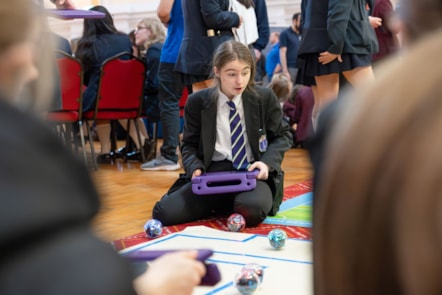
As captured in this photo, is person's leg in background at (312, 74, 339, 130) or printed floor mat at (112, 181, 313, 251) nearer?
printed floor mat at (112, 181, 313, 251)

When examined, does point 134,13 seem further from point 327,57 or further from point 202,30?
point 327,57

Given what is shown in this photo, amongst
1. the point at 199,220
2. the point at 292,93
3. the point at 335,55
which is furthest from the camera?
the point at 292,93

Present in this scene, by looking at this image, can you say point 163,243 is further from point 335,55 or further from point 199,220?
point 335,55

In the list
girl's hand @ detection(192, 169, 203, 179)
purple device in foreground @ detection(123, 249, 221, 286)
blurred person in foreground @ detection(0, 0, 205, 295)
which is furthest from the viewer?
girl's hand @ detection(192, 169, 203, 179)

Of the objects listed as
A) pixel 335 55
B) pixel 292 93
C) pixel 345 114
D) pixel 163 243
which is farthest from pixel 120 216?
pixel 292 93

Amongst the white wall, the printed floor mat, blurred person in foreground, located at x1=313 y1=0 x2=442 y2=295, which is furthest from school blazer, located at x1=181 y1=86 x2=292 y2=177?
the white wall

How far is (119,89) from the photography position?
516cm

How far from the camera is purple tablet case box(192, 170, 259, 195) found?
311 centimetres

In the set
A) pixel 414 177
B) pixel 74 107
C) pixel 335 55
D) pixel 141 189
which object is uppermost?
pixel 414 177

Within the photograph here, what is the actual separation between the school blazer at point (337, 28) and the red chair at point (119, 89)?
181cm

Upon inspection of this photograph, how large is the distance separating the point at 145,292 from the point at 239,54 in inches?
94.4

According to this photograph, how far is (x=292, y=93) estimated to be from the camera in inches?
249

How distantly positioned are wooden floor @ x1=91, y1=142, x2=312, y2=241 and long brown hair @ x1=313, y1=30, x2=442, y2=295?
5.80 ft

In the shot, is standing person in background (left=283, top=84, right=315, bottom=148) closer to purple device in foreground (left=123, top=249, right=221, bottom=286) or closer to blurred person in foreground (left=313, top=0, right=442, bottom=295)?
purple device in foreground (left=123, top=249, right=221, bottom=286)
